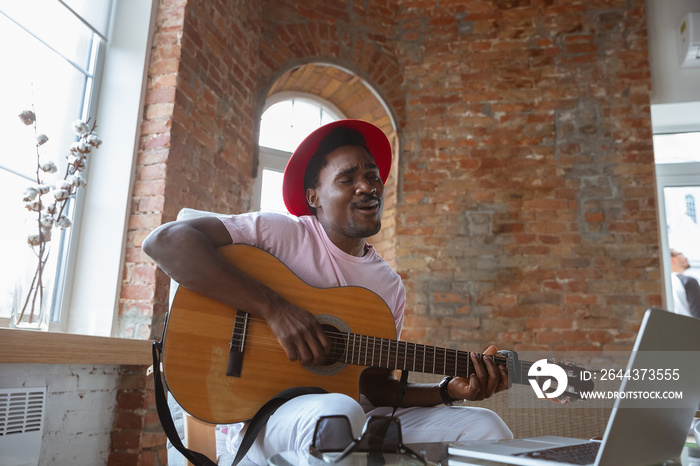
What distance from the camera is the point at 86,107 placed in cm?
270

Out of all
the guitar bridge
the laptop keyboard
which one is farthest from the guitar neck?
the laptop keyboard

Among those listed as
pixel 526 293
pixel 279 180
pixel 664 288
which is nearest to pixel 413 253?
pixel 526 293

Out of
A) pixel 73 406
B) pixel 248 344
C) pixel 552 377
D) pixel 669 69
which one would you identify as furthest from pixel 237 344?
pixel 669 69

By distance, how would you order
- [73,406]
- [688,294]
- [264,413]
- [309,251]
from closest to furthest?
[264,413] → [309,251] → [73,406] → [688,294]

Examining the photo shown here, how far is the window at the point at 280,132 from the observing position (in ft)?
12.9

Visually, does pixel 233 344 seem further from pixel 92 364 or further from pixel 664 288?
pixel 664 288

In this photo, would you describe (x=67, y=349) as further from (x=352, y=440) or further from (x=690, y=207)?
(x=690, y=207)

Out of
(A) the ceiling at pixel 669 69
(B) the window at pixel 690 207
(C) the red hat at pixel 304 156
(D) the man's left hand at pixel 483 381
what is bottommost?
(D) the man's left hand at pixel 483 381

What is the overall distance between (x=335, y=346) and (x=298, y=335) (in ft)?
0.43

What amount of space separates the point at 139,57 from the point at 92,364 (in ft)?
5.09

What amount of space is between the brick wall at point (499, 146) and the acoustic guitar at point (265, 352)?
1.86 metres

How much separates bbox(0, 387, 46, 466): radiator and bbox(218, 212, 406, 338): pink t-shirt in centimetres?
102

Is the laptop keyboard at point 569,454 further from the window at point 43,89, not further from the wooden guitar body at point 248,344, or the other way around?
the window at point 43,89

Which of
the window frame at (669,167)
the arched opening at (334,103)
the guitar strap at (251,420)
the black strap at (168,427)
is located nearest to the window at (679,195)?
the window frame at (669,167)
